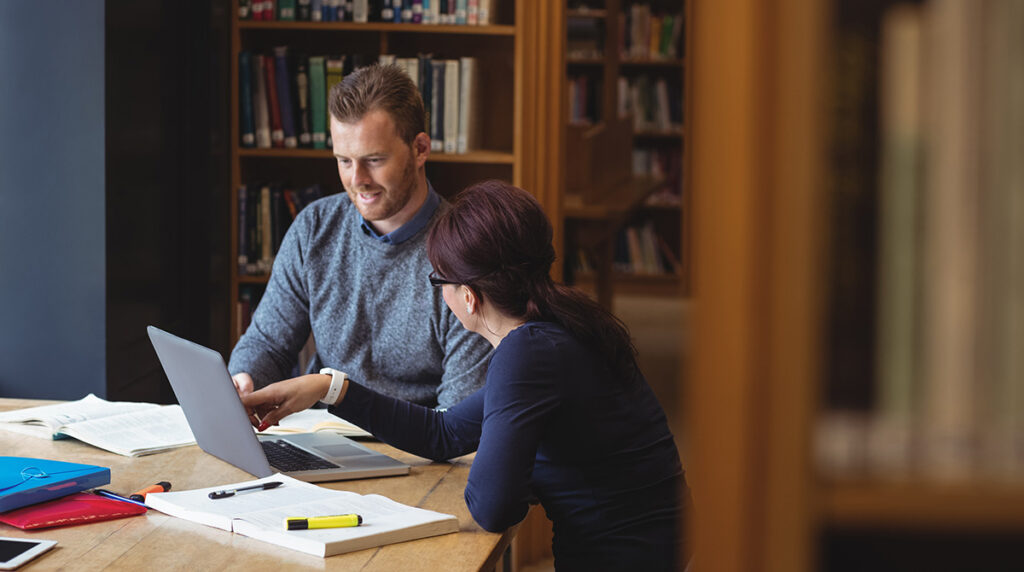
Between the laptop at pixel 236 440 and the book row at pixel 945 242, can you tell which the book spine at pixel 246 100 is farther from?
the book row at pixel 945 242

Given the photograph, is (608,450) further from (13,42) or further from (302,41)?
(302,41)

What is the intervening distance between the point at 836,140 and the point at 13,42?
264 centimetres

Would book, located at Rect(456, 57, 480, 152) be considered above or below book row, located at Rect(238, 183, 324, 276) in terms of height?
above

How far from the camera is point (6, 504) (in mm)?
1334

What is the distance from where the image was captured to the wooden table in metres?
1.21

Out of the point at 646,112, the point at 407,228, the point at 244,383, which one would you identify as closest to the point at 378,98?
the point at 407,228

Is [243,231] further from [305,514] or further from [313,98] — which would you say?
[305,514]

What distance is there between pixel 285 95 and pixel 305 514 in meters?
2.19

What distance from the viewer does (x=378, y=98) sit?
2.04 metres

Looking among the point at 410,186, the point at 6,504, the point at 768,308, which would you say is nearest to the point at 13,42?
the point at 410,186

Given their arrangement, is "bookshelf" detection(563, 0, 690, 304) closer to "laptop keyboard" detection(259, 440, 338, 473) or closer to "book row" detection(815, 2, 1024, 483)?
"laptop keyboard" detection(259, 440, 338, 473)

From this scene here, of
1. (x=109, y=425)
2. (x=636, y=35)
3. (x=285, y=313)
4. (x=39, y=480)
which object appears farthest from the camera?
(x=636, y=35)

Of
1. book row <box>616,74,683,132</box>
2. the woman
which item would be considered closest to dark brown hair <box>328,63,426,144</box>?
the woman

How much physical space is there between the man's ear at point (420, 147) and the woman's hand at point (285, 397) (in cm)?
66
